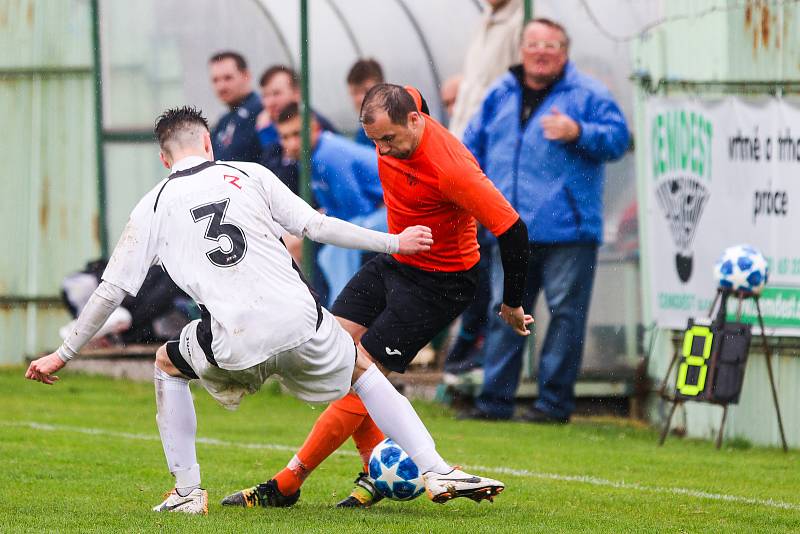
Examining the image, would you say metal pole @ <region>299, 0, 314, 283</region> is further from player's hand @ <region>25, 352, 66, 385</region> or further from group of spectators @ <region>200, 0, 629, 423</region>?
player's hand @ <region>25, 352, 66, 385</region>

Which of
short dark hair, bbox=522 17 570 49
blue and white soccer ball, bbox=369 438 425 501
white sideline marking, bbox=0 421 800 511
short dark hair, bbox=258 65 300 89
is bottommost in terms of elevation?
white sideline marking, bbox=0 421 800 511

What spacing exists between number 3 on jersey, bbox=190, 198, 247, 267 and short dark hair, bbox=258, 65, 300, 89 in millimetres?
8555

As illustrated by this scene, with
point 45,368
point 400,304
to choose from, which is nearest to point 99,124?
point 400,304

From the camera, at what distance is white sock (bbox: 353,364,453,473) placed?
23.1 ft

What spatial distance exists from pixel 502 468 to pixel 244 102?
685cm

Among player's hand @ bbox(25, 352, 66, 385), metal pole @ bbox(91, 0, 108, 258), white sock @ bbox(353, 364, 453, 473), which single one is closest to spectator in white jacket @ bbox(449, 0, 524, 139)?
metal pole @ bbox(91, 0, 108, 258)

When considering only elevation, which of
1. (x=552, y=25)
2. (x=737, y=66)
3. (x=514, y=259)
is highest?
(x=552, y=25)

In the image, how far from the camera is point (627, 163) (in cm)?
1383

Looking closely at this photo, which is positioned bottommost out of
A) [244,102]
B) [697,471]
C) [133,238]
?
[697,471]

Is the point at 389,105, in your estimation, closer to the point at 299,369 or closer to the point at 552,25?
the point at 299,369

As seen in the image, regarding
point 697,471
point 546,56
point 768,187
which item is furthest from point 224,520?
point 546,56

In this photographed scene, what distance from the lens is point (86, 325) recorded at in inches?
269

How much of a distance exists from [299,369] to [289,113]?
27.6ft

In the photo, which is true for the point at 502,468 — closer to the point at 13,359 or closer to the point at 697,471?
the point at 697,471
